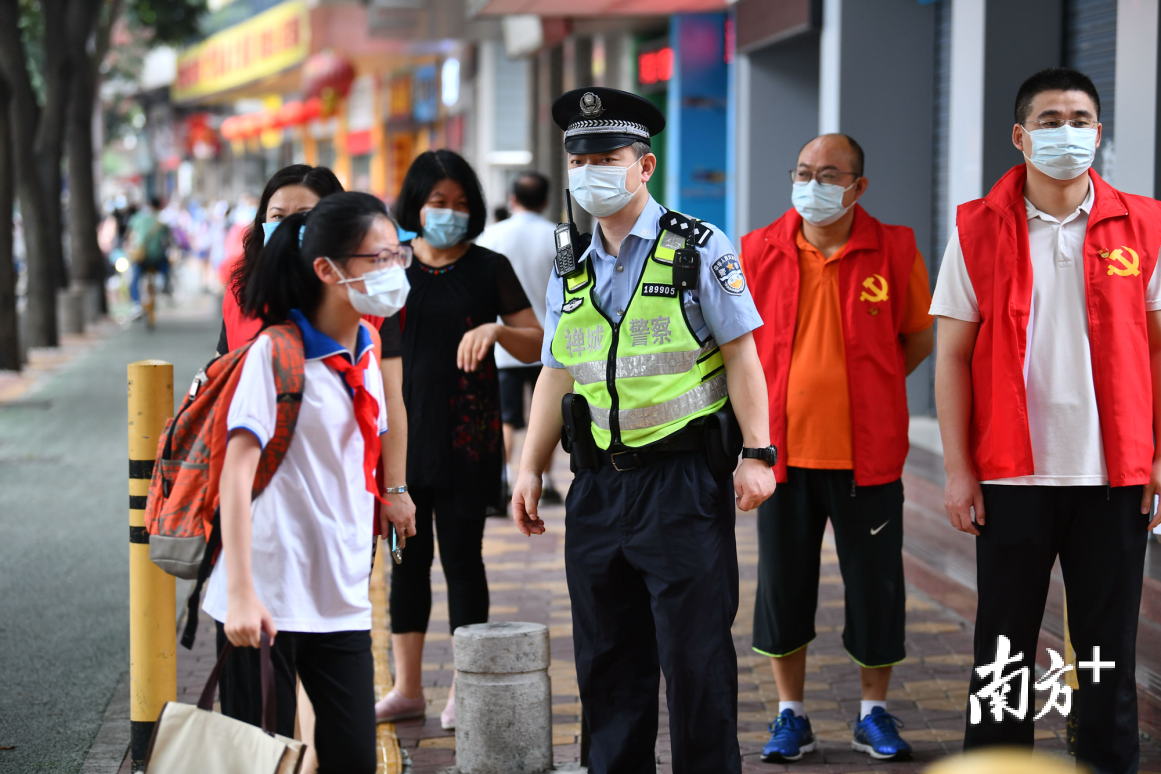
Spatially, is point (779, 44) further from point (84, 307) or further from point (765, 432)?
point (84, 307)

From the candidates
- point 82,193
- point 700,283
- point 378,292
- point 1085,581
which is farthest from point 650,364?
point 82,193

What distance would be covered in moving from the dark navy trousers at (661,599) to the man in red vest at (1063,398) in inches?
30.6

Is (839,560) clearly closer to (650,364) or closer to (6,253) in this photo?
(650,364)

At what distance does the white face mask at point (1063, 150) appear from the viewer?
371cm

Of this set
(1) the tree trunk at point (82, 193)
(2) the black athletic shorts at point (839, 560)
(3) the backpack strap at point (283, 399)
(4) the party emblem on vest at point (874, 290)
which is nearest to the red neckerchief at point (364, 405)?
(3) the backpack strap at point (283, 399)

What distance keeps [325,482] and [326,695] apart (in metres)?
0.51

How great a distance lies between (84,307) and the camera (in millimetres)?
21344

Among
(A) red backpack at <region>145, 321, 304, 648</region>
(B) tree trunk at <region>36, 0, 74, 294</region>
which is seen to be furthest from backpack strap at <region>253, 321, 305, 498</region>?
(B) tree trunk at <region>36, 0, 74, 294</region>

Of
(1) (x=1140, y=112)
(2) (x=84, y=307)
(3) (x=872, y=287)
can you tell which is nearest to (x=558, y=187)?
(2) (x=84, y=307)

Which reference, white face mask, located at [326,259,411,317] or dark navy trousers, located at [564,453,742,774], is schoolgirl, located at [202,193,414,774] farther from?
dark navy trousers, located at [564,453,742,774]

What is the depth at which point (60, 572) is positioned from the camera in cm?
732

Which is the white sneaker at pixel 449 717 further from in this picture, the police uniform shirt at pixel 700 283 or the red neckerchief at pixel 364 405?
the police uniform shirt at pixel 700 283

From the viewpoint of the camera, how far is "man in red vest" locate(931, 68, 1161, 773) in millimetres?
3725

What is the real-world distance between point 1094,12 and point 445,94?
2072 cm
